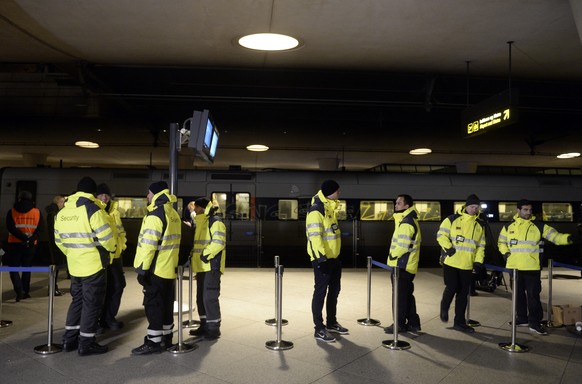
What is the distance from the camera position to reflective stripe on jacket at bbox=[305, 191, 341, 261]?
547 cm

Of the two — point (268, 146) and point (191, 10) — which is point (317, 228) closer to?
point (191, 10)

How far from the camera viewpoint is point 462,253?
614 cm

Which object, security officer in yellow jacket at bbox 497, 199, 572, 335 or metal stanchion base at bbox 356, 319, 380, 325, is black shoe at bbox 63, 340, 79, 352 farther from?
security officer in yellow jacket at bbox 497, 199, 572, 335

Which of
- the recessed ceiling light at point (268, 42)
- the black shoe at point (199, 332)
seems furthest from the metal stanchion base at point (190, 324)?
the recessed ceiling light at point (268, 42)

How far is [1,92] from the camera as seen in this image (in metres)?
14.2

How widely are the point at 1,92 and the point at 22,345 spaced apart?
1194cm

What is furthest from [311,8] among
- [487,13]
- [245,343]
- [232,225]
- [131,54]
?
[232,225]

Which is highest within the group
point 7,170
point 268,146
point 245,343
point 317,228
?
point 268,146

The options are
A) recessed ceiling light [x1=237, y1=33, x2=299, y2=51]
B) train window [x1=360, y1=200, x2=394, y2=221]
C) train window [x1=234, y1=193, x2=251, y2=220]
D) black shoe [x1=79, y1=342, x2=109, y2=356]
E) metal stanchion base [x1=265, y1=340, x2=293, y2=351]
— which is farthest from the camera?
train window [x1=360, y1=200, x2=394, y2=221]

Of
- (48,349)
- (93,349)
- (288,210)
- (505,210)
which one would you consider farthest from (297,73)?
(505,210)

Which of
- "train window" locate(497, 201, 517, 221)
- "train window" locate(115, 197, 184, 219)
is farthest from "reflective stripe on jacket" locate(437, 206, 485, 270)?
"train window" locate(115, 197, 184, 219)

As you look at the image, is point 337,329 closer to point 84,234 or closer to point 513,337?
point 513,337

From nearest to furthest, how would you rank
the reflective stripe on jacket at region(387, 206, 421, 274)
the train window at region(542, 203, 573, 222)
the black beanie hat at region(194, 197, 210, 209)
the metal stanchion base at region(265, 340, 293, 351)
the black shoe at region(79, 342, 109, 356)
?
the black shoe at region(79, 342, 109, 356) → the metal stanchion base at region(265, 340, 293, 351) → the black beanie hat at region(194, 197, 210, 209) → the reflective stripe on jacket at region(387, 206, 421, 274) → the train window at region(542, 203, 573, 222)

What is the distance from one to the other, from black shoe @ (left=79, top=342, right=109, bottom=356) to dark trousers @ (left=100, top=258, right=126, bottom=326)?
1.03 meters
